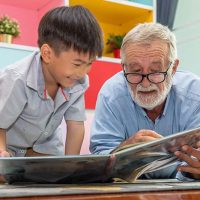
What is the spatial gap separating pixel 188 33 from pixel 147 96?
1.80m

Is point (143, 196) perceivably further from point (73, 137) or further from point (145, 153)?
point (73, 137)

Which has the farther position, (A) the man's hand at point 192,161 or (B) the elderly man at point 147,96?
(B) the elderly man at point 147,96

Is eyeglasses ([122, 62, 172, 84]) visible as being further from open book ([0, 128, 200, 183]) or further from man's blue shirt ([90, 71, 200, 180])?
open book ([0, 128, 200, 183])

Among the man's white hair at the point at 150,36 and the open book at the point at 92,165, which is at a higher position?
the man's white hair at the point at 150,36

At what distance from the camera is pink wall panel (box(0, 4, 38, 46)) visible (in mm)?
2373

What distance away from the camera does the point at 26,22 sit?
2416 mm

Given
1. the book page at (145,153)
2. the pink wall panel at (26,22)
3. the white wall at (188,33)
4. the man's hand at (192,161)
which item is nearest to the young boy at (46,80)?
the man's hand at (192,161)

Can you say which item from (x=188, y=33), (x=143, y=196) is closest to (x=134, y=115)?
(x=143, y=196)

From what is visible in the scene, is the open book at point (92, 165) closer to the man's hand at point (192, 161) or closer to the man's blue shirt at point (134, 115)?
the man's hand at point (192, 161)

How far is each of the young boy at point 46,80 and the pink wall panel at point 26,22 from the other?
101 centimetres

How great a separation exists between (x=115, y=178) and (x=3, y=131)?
0.73 m

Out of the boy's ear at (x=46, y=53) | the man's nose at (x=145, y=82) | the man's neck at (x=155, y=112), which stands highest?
the boy's ear at (x=46, y=53)

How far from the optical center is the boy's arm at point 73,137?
155cm

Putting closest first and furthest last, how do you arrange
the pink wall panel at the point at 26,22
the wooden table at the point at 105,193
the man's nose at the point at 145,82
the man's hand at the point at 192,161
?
the wooden table at the point at 105,193 → the man's hand at the point at 192,161 → the man's nose at the point at 145,82 → the pink wall panel at the point at 26,22
